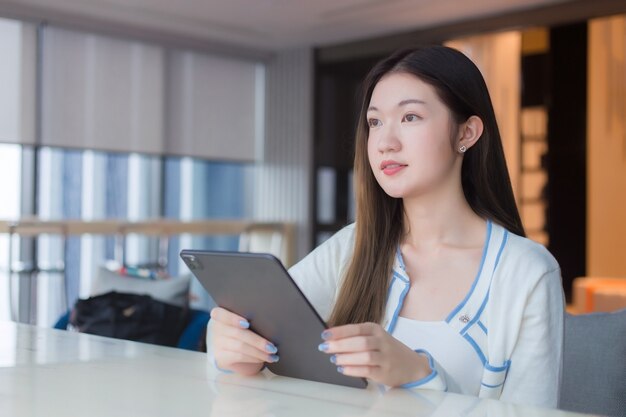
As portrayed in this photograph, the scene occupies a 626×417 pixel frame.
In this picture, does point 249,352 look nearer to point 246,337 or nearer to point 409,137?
point 246,337

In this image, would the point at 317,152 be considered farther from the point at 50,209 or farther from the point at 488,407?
the point at 488,407

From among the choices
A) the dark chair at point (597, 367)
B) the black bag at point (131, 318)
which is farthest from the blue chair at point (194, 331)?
the dark chair at point (597, 367)

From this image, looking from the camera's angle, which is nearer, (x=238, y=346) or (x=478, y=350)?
(x=238, y=346)

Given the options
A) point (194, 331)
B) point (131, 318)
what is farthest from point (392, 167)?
point (131, 318)

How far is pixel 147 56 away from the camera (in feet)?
22.4

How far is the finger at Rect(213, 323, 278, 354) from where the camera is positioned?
1190mm

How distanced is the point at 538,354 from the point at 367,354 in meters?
0.39

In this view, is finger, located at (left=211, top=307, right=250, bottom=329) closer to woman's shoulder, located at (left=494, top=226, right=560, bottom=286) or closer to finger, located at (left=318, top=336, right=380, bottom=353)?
finger, located at (left=318, top=336, right=380, bottom=353)

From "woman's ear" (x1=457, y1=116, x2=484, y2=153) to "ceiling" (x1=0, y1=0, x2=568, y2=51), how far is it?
14.4 feet

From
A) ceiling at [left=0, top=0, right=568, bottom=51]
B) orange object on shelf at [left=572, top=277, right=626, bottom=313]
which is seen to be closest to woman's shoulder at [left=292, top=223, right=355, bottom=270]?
orange object on shelf at [left=572, top=277, right=626, bottom=313]

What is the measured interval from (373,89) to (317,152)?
578cm

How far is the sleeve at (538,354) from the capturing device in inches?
52.7

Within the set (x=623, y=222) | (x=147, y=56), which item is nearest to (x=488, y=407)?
(x=147, y=56)

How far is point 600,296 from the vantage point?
499 cm
